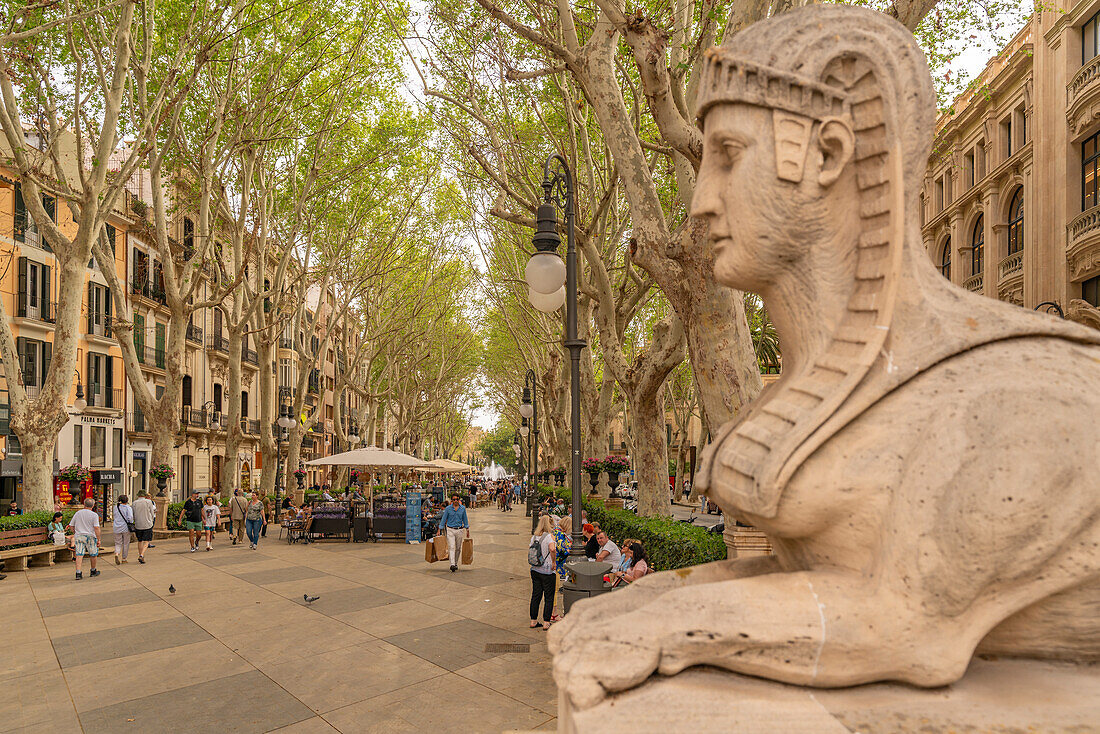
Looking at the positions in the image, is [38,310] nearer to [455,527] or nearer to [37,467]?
[37,467]

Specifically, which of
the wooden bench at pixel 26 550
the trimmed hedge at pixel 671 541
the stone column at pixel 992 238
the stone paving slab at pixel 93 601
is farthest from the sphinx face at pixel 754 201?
the stone column at pixel 992 238

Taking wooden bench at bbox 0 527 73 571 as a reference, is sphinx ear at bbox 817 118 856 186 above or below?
above

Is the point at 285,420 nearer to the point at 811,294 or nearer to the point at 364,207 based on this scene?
the point at 364,207

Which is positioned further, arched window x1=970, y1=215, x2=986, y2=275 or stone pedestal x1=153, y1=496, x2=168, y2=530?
arched window x1=970, y1=215, x2=986, y2=275

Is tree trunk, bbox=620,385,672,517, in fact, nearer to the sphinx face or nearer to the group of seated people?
the group of seated people

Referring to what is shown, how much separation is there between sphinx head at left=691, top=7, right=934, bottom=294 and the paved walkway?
4.70 m

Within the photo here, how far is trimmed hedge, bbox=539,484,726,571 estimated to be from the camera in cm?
791

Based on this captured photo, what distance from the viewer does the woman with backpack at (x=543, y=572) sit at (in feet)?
27.5

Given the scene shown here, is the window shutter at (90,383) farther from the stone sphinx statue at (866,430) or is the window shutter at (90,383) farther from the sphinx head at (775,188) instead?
the sphinx head at (775,188)

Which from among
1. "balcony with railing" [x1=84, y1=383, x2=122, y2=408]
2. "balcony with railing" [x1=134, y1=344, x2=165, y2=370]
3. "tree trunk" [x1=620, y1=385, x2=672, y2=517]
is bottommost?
"tree trunk" [x1=620, y1=385, x2=672, y2=517]

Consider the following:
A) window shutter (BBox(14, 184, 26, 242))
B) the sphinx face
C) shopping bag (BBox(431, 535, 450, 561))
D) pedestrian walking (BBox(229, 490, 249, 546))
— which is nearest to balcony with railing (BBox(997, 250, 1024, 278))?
shopping bag (BBox(431, 535, 450, 561))

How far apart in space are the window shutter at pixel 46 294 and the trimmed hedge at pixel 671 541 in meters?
21.3

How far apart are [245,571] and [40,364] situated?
51.2ft

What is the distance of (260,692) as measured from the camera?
6.14 m
